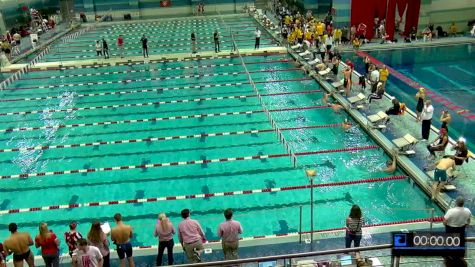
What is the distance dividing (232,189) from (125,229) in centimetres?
396

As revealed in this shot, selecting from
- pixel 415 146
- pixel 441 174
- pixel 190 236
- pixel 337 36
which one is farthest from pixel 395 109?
pixel 337 36

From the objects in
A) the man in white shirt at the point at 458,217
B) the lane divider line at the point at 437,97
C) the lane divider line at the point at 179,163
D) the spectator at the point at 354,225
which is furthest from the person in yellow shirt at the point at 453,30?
the spectator at the point at 354,225

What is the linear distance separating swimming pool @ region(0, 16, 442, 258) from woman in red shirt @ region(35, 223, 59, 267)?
1.81 m

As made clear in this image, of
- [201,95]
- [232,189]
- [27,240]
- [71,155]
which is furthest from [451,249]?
[201,95]

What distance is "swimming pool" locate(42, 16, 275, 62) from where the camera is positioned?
23.6m

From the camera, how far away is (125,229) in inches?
251

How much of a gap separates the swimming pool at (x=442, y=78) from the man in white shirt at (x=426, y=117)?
128cm

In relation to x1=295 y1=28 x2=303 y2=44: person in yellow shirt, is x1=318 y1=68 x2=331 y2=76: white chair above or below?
below

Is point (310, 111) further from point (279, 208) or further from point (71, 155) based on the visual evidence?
point (71, 155)

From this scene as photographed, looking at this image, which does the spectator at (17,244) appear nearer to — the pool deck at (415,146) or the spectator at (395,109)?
the pool deck at (415,146)

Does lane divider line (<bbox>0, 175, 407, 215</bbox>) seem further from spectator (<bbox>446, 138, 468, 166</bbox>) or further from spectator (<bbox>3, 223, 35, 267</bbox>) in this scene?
spectator (<bbox>3, 223, 35, 267</bbox>)

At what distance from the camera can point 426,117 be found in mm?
11008

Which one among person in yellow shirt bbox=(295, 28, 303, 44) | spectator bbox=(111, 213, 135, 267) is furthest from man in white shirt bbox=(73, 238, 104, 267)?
person in yellow shirt bbox=(295, 28, 303, 44)

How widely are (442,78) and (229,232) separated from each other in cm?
1393
